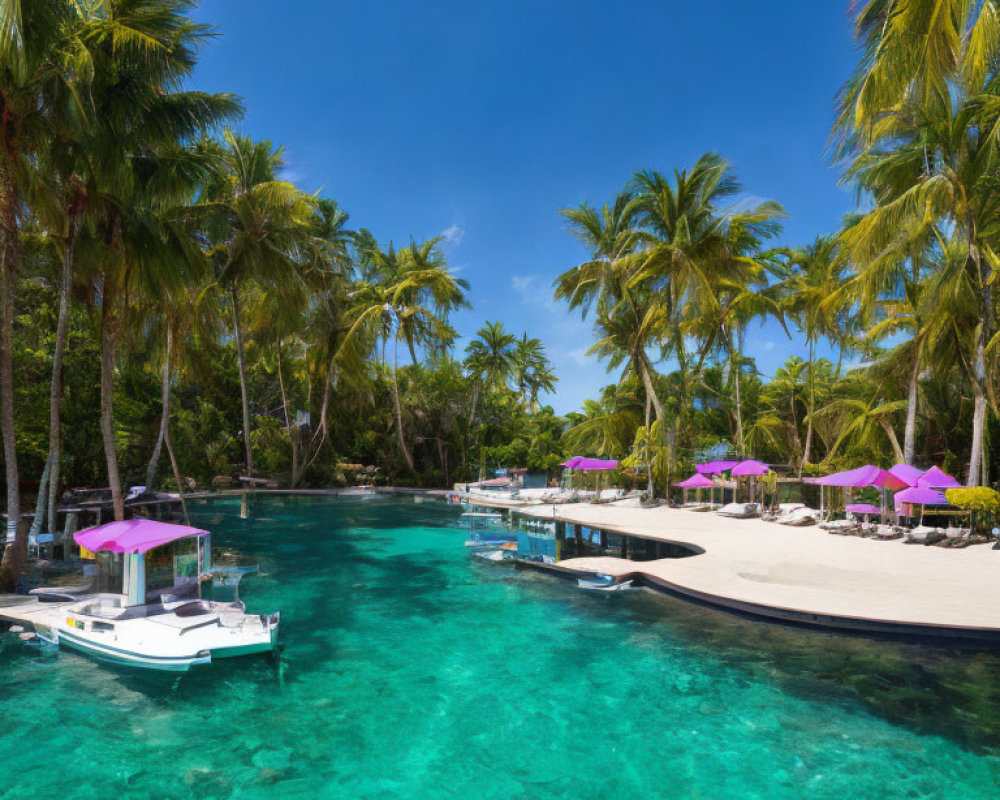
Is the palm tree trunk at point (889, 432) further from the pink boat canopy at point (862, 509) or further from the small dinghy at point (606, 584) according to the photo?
the small dinghy at point (606, 584)

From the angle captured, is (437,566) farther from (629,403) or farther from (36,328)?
(629,403)

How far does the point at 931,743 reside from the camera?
5.70 m

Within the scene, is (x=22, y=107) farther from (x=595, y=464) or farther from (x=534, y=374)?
(x=534, y=374)

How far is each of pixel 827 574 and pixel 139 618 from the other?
11.1 m

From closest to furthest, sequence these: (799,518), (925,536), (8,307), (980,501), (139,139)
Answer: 1. (8,307)
2. (139,139)
3. (980,501)
4. (925,536)
5. (799,518)

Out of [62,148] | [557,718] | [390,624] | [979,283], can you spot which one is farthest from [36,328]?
[979,283]

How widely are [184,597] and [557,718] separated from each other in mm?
5820

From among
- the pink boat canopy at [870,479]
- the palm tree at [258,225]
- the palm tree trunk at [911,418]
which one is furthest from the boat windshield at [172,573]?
the palm tree trunk at [911,418]

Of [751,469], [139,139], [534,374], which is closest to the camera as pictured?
[139,139]

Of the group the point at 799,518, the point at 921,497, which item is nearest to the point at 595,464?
the point at 799,518

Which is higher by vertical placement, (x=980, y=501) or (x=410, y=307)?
(x=410, y=307)

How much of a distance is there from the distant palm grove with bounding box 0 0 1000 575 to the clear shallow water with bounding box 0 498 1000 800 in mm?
5090

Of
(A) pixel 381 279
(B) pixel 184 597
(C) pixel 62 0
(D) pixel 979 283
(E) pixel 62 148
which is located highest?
(A) pixel 381 279

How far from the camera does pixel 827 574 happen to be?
33.8ft
